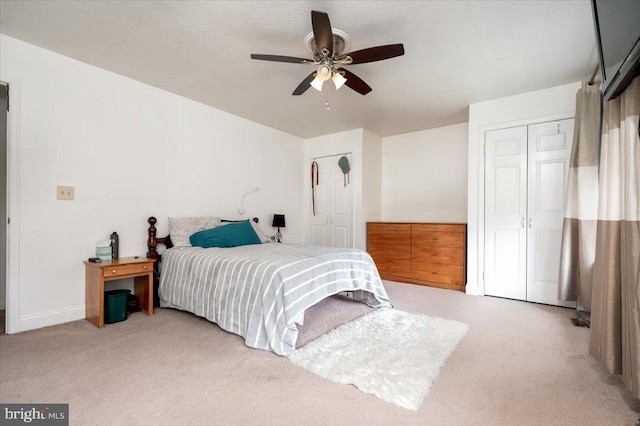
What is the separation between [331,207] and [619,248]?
393cm

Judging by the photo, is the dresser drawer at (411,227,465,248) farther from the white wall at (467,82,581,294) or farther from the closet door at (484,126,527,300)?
the closet door at (484,126,527,300)

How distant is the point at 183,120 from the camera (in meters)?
3.63

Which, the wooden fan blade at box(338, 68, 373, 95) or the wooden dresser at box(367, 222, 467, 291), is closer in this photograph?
the wooden fan blade at box(338, 68, 373, 95)

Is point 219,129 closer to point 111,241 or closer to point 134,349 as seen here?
point 111,241

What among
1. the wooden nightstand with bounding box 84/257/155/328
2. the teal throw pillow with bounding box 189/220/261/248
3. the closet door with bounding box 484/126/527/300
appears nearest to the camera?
the wooden nightstand with bounding box 84/257/155/328

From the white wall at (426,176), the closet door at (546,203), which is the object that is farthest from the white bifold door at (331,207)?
the closet door at (546,203)

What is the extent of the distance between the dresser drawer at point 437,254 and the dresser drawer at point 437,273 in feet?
0.19

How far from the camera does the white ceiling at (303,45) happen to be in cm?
205

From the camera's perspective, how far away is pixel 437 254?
4125mm

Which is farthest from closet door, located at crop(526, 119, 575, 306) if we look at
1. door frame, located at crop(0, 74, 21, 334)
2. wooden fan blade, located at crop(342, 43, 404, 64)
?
door frame, located at crop(0, 74, 21, 334)

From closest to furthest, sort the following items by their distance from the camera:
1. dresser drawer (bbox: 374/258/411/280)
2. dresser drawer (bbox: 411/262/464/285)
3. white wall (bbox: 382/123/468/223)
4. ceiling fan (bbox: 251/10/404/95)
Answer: ceiling fan (bbox: 251/10/404/95) < dresser drawer (bbox: 411/262/464/285) < dresser drawer (bbox: 374/258/411/280) < white wall (bbox: 382/123/468/223)

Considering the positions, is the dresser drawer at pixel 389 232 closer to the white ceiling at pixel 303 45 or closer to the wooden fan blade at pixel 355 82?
the white ceiling at pixel 303 45

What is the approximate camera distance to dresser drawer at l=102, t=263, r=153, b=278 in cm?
255

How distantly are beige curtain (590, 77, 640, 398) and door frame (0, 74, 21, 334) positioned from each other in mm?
4191
